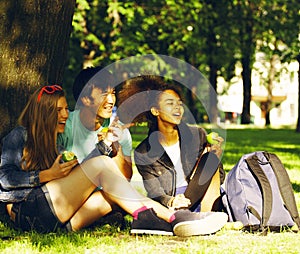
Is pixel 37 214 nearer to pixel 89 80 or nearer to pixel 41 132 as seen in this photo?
pixel 41 132

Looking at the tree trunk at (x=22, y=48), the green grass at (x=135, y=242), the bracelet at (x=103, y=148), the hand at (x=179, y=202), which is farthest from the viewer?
the tree trunk at (x=22, y=48)

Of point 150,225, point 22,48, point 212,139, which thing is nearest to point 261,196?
point 212,139

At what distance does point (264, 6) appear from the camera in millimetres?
21859

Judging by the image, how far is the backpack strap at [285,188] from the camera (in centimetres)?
542

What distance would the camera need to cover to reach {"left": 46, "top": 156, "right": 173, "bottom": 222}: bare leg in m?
4.89

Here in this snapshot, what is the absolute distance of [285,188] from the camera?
547cm

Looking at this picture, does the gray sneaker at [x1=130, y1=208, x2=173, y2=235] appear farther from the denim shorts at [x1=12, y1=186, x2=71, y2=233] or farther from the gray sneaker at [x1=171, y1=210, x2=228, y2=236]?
the denim shorts at [x1=12, y1=186, x2=71, y2=233]

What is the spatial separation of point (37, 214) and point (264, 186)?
1777mm

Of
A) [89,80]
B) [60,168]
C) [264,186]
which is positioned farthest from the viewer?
[89,80]

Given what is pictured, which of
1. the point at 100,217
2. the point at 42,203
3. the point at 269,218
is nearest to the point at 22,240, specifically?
the point at 42,203

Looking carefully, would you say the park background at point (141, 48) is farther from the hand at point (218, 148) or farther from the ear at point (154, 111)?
the ear at point (154, 111)

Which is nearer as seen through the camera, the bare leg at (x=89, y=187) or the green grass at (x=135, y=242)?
the green grass at (x=135, y=242)

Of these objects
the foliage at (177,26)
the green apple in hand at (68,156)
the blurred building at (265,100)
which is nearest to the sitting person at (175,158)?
the green apple in hand at (68,156)

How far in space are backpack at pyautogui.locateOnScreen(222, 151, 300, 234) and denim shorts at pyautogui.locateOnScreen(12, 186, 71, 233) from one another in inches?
53.6
